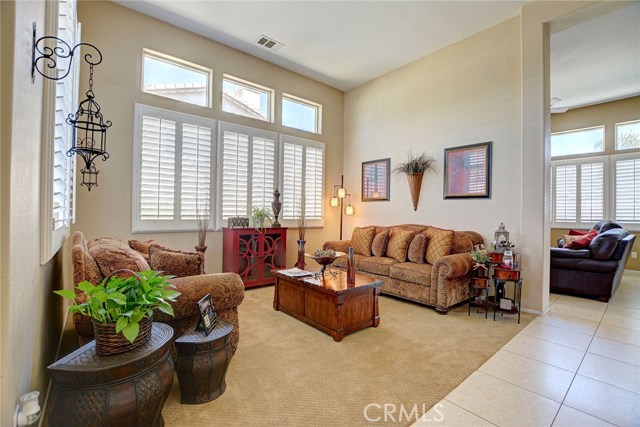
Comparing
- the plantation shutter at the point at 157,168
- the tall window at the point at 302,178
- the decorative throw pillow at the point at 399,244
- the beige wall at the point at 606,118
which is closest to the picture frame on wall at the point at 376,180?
the tall window at the point at 302,178

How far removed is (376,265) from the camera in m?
4.29

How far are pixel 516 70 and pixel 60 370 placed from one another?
526cm

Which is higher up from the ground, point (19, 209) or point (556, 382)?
point (19, 209)

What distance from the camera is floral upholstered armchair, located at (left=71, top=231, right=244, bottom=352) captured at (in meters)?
1.75

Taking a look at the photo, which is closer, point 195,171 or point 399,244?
point 195,171

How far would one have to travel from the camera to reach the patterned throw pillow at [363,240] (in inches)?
196

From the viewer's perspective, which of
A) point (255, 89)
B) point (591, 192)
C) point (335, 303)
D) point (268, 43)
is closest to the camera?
point (335, 303)

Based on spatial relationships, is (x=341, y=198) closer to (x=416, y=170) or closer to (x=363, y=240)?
(x=363, y=240)

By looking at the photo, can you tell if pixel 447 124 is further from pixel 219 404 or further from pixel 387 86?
pixel 219 404

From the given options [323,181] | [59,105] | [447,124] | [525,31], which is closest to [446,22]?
[525,31]

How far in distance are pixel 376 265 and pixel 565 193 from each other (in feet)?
18.0

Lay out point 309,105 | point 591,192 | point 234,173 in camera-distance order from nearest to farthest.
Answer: point 234,173 < point 309,105 < point 591,192

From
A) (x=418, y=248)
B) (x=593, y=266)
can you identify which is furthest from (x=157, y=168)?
(x=593, y=266)

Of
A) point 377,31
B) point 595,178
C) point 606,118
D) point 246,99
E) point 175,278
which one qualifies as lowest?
point 175,278
